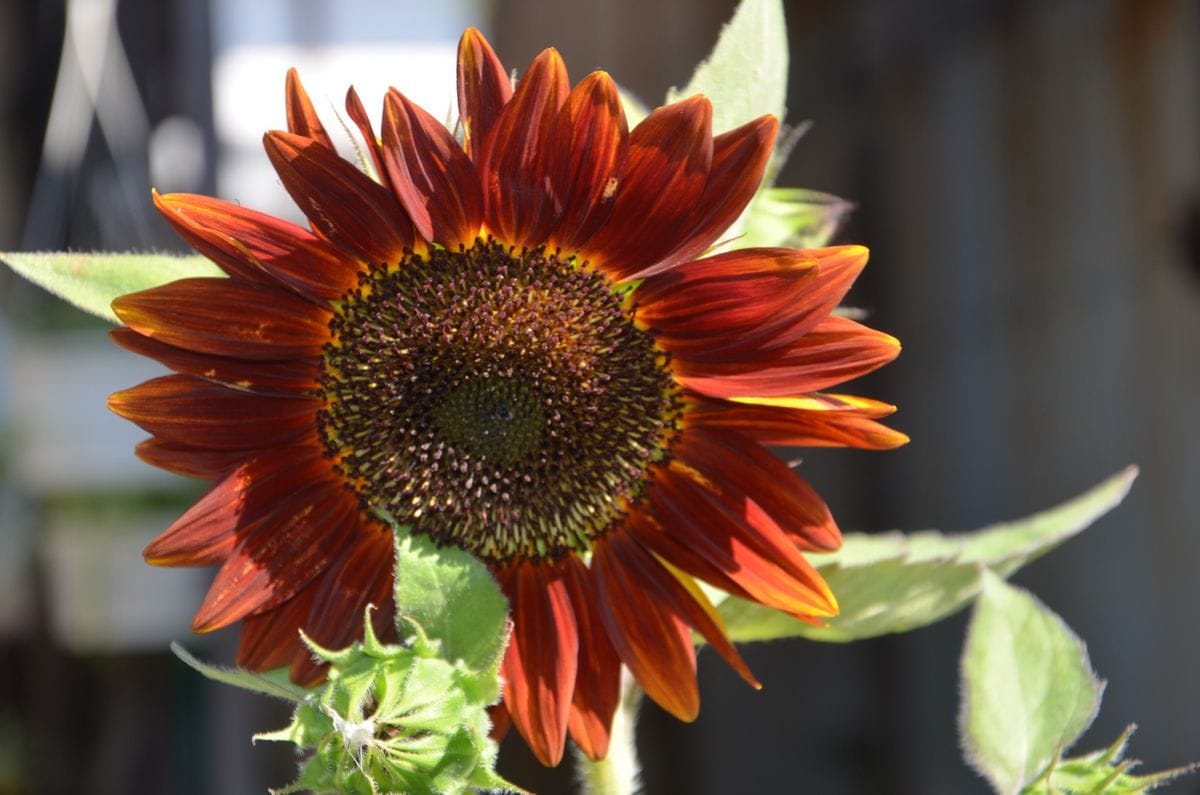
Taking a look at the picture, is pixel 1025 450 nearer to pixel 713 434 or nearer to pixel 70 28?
pixel 70 28

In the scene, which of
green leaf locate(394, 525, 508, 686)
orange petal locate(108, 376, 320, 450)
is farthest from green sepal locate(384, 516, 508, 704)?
orange petal locate(108, 376, 320, 450)

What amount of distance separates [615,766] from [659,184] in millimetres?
183

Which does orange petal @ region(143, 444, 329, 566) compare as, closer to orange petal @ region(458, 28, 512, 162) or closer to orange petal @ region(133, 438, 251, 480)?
orange petal @ region(133, 438, 251, 480)

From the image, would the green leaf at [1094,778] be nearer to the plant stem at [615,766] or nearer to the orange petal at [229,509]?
the plant stem at [615,766]

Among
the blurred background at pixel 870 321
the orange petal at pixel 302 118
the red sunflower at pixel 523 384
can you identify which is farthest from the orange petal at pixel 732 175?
the blurred background at pixel 870 321

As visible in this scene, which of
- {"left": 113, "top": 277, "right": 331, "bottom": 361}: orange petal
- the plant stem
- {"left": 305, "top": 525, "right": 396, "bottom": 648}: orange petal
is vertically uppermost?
{"left": 113, "top": 277, "right": 331, "bottom": 361}: orange petal

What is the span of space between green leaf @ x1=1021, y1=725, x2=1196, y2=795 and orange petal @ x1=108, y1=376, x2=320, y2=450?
0.26 m

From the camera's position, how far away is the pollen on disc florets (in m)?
0.43

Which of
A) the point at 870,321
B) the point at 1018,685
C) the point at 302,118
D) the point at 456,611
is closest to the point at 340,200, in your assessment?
the point at 302,118

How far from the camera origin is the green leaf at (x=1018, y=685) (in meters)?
0.41

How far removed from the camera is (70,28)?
1542 mm

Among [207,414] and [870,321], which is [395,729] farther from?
[870,321]

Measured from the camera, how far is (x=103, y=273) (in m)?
0.39

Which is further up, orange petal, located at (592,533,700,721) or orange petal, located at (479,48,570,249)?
orange petal, located at (479,48,570,249)
